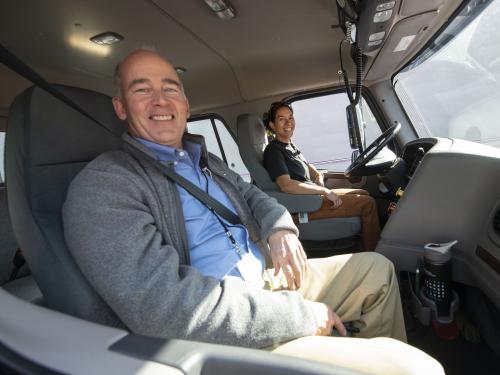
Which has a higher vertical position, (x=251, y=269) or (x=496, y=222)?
(x=496, y=222)

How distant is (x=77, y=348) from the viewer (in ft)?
2.01

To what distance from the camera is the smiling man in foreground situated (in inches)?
30.3

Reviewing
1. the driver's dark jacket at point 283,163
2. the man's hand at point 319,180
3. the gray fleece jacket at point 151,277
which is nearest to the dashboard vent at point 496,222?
the gray fleece jacket at point 151,277

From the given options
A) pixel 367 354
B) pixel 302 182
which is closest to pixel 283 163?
pixel 302 182

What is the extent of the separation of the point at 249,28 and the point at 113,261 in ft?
5.71

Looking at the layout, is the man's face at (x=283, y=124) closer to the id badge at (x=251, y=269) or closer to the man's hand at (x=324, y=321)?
the id badge at (x=251, y=269)

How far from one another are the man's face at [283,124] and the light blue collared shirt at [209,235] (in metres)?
1.77

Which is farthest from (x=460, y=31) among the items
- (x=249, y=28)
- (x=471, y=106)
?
(x=249, y=28)

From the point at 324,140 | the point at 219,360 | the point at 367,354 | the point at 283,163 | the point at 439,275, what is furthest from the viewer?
the point at 324,140

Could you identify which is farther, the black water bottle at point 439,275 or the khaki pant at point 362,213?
the khaki pant at point 362,213

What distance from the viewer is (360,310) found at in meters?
1.17

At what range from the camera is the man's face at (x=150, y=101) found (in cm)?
129

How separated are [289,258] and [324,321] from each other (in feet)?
0.80

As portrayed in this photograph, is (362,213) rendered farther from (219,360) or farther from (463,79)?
(219,360)
